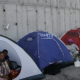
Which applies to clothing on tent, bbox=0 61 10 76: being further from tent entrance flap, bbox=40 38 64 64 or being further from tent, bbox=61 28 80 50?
tent, bbox=61 28 80 50

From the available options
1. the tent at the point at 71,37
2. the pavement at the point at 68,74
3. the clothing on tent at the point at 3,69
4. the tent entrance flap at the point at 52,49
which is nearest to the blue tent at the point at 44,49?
the tent entrance flap at the point at 52,49

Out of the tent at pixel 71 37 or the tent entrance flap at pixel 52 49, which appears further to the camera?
the tent at pixel 71 37

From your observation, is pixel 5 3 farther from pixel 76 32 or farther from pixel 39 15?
pixel 76 32

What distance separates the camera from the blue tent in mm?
4184

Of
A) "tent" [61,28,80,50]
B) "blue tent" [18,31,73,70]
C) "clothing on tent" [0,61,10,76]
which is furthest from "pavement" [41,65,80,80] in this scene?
"tent" [61,28,80,50]

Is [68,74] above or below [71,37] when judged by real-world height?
below

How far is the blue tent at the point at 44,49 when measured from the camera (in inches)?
165

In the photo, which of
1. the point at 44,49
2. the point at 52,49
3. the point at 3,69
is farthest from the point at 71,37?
the point at 3,69

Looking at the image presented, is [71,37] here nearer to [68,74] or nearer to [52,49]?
[52,49]

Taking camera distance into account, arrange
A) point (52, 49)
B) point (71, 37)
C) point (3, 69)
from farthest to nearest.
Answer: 1. point (71, 37)
2. point (52, 49)
3. point (3, 69)

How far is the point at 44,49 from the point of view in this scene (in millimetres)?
4258

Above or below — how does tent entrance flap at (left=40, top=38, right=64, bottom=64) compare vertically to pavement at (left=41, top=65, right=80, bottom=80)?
above

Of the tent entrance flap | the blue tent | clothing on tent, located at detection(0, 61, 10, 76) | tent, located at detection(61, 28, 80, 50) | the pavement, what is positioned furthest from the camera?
tent, located at detection(61, 28, 80, 50)

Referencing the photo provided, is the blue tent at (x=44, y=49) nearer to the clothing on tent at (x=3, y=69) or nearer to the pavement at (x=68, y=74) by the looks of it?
the pavement at (x=68, y=74)
